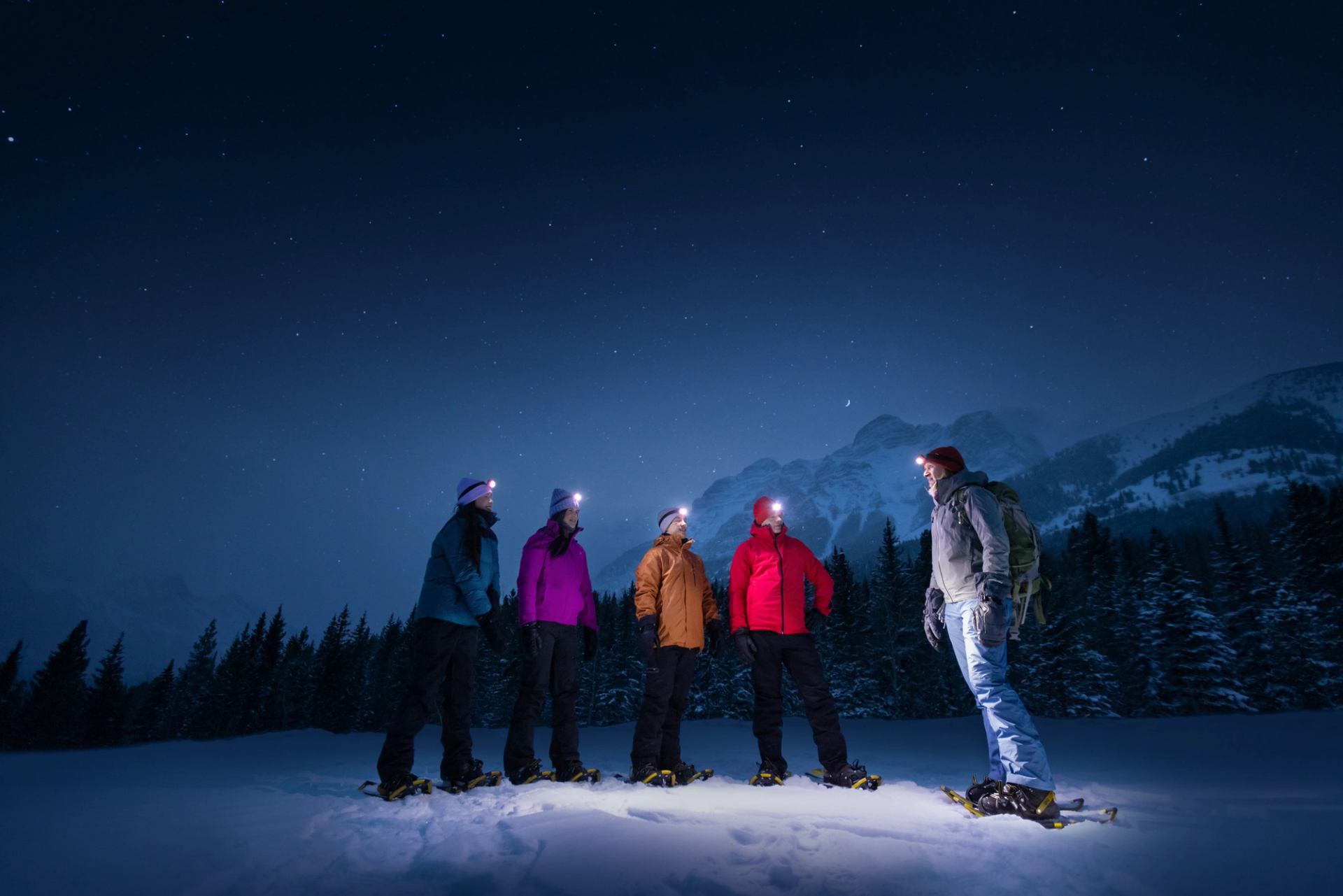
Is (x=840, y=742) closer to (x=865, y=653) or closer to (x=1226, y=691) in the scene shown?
(x=1226, y=691)

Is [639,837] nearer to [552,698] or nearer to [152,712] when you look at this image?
[552,698]

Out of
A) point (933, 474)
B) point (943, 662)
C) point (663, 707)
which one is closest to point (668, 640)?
point (663, 707)

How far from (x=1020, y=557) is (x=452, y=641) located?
4.99 m

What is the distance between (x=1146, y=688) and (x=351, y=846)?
51.5 m

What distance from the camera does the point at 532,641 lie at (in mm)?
→ 5836

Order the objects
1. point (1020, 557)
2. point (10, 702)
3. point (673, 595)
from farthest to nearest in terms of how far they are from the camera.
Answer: point (10, 702) → point (673, 595) → point (1020, 557)

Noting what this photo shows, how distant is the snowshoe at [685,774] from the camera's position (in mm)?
5578

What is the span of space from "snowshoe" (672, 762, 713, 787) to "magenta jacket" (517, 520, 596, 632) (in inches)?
63.6

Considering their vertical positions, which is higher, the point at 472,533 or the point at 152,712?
the point at 472,533

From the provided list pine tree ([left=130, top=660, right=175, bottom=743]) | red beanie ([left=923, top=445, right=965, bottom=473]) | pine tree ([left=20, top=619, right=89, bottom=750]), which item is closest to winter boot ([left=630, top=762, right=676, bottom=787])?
red beanie ([left=923, top=445, right=965, bottom=473])

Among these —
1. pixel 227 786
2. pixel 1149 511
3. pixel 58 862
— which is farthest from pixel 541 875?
pixel 1149 511

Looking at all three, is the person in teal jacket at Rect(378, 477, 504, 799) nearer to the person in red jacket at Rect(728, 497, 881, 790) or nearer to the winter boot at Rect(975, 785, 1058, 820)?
the person in red jacket at Rect(728, 497, 881, 790)

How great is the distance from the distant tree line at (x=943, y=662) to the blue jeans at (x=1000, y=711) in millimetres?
25536

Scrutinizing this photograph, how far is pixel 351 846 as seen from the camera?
3262mm
